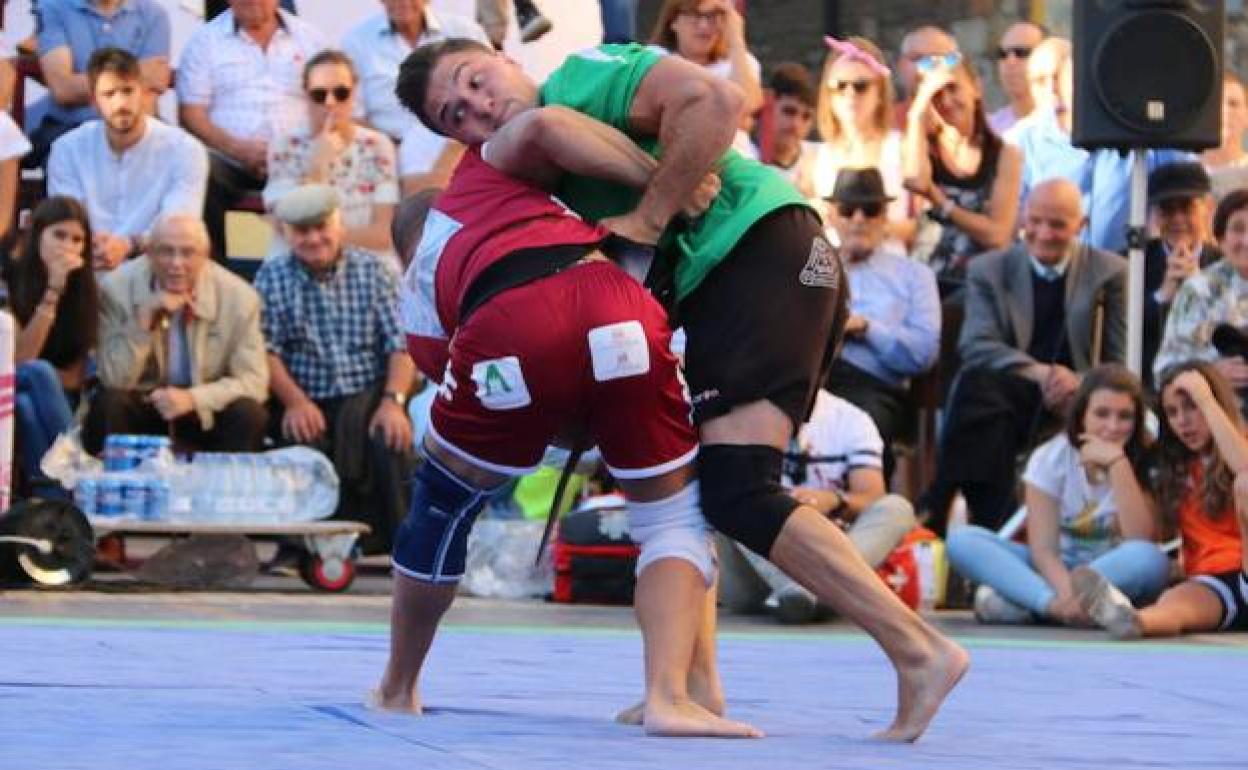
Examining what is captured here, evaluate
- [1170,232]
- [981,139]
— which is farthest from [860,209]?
[1170,232]

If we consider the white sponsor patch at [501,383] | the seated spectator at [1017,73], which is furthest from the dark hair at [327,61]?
the white sponsor patch at [501,383]

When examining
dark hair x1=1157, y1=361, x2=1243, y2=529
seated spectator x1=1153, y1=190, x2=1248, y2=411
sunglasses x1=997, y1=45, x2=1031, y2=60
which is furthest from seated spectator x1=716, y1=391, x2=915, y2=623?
sunglasses x1=997, y1=45, x2=1031, y2=60

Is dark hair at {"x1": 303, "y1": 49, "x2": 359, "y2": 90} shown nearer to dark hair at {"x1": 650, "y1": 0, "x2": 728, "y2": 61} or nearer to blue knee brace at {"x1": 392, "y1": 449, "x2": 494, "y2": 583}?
dark hair at {"x1": 650, "y1": 0, "x2": 728, "y2": 61}

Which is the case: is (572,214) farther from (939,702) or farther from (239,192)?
(239,192)

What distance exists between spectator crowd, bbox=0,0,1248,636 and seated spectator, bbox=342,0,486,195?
15 mm

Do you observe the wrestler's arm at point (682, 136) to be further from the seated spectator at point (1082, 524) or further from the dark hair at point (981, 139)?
the dark hair at point (981, 139)

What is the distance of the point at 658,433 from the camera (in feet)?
16.5

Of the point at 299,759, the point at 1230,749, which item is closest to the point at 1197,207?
the point at 1230,749

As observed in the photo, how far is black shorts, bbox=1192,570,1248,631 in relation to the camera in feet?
29.1

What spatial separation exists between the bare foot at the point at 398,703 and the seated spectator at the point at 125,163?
5912 millimetres

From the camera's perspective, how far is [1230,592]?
890cm

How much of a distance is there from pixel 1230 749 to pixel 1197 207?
237 inches

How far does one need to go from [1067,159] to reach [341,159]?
2996mm

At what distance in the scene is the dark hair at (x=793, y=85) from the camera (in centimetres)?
1173
